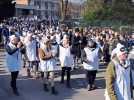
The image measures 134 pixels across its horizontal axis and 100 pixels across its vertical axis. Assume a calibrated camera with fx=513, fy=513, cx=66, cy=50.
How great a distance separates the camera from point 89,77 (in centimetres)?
1670

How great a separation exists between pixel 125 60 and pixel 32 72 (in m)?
11.2

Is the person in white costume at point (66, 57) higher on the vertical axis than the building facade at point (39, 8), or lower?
lower

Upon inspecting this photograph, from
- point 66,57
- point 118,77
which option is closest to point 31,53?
point 66,57

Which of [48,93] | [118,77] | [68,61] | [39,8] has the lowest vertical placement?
[48,93]

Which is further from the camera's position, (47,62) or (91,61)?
(91,61)

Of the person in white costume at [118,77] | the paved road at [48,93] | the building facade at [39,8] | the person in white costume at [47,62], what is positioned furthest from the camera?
the building facade at [39,8]

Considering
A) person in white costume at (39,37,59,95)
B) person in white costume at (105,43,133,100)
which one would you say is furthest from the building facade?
person in white costume at (105,43,133,100)

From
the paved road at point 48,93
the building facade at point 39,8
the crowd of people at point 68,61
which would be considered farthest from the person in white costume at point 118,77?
the building facade at point 39,8

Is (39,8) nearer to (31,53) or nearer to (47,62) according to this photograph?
(31,53)

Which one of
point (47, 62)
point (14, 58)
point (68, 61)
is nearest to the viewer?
point (14, 58)

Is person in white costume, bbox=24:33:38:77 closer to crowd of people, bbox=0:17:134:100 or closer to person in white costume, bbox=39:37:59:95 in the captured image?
crowd of people, bbox=0:17:134:100

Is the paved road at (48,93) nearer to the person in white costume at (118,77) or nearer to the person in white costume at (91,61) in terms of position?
the person in white costume at (91,61)

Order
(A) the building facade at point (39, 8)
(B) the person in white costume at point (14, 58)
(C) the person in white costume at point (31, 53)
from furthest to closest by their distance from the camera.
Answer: (A) the building facade at point (39, 8), (C) the person in white costume at point (31, 53), (B) the person in white costume at point (14, 58)

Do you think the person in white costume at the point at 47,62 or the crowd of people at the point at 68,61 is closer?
the crowd of people at the point at 68,61
